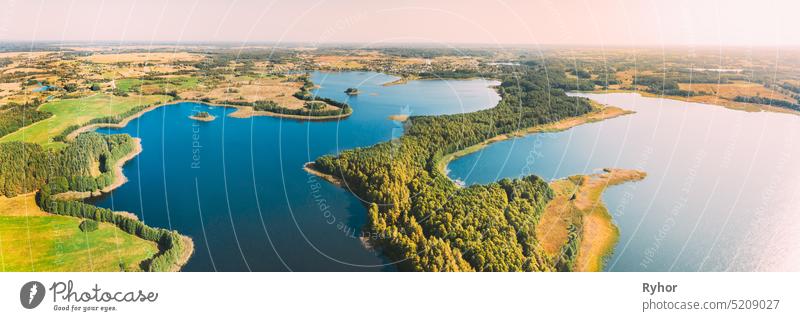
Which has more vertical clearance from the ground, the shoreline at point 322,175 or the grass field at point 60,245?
the shoreline at point 322,175

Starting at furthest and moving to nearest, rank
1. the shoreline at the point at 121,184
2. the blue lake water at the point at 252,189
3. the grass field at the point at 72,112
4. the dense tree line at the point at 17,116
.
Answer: the dense tree line at the point at 17,116, the grass field at the point at 72,112, the blue lake water at the point at 252,189, the shoreline at the point at 121,184

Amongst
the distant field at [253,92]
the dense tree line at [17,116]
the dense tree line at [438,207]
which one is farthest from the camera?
the distant field at [253,92]

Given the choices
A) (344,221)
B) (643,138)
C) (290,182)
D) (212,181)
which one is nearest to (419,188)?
(344,221)

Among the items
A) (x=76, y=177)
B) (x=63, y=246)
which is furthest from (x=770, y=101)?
(x=76, y=177)

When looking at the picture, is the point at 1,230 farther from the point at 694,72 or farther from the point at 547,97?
the point at 694,72

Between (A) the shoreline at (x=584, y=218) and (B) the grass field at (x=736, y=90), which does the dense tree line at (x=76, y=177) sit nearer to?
(A) the shoreline at (x=584, y=218)

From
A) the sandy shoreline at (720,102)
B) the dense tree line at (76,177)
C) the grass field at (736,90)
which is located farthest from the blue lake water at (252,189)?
the grass field at (736,90)

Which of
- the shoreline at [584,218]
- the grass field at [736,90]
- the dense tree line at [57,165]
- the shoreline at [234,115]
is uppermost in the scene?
the grass field at [736,90]
